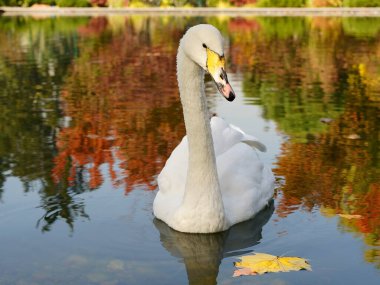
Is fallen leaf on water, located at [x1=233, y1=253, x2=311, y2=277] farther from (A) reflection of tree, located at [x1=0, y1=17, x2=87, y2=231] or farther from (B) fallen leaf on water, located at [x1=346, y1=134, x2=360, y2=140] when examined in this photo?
(B) fallen leaf on water, located at [x1=346, y1=134, x2=360, y2=140]

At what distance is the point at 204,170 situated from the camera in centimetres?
478

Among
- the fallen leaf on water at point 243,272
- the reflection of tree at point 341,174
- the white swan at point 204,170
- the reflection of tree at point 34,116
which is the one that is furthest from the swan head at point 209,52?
the reflection of tree at point 34,116

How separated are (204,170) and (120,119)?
4968 millimetres

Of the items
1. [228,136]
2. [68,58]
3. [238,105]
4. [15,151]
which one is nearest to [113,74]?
[68,58]

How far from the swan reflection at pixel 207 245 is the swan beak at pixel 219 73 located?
1.09 metres

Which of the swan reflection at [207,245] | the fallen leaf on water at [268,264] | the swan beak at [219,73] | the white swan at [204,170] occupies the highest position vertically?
the swan beak at [219,73]

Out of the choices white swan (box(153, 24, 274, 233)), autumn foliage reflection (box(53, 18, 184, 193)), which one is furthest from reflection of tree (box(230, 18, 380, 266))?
autumn foliage reflection (box(53, 18, 184, 193))

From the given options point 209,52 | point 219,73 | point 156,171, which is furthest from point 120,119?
point 219,73

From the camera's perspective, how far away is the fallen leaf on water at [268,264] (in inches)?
173

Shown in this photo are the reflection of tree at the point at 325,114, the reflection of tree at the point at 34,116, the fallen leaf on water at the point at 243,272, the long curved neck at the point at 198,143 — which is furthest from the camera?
the reflection of tree at the point at 34,116

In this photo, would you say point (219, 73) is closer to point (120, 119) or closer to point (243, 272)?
point (243, 272)

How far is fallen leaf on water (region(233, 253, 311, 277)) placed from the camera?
14.5ft

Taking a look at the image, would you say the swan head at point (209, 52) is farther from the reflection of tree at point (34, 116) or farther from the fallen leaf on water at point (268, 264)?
the reflection of tree at point (34, 116)

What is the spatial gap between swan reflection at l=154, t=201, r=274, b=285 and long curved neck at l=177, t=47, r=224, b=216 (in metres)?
0.25
